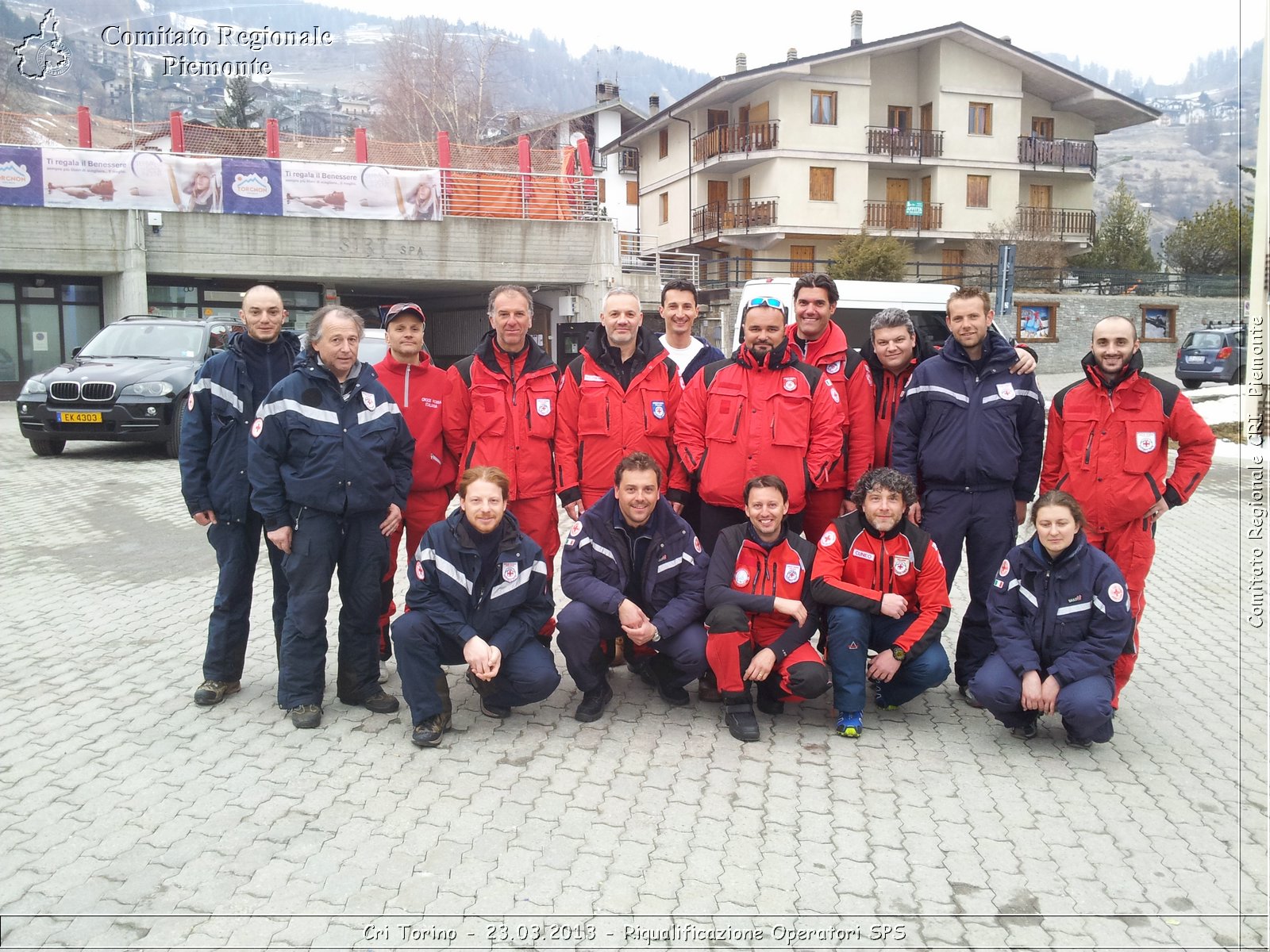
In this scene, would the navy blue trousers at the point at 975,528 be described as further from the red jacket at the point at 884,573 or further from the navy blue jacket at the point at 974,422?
the red jacket at the point at 884,573

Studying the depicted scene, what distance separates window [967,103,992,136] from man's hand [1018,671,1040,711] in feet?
122

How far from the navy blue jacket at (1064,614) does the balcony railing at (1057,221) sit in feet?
117

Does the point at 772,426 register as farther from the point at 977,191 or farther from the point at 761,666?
the point at 977,191

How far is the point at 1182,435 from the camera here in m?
4.82

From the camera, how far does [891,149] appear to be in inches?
1443

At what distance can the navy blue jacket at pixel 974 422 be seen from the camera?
486cm

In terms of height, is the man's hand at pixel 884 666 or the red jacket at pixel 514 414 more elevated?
the red jacket at pixel 514 414

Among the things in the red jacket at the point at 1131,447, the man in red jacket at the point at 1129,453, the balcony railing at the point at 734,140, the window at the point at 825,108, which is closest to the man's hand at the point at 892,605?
the man in red jacket at the point at 1129,453

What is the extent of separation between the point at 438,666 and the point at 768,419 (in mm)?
2071

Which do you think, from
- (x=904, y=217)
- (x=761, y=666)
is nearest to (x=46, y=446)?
(x=761, y=666)

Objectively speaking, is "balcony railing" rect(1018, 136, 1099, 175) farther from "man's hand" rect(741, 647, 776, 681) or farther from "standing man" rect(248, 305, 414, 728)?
"standing man" rect(248, 305, 414, 728)

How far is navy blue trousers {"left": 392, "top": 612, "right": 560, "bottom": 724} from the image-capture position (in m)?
4.48

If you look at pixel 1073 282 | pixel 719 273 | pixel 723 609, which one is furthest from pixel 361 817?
pixel 1073 282

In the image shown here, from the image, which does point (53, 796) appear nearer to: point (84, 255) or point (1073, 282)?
point (84, 255)
